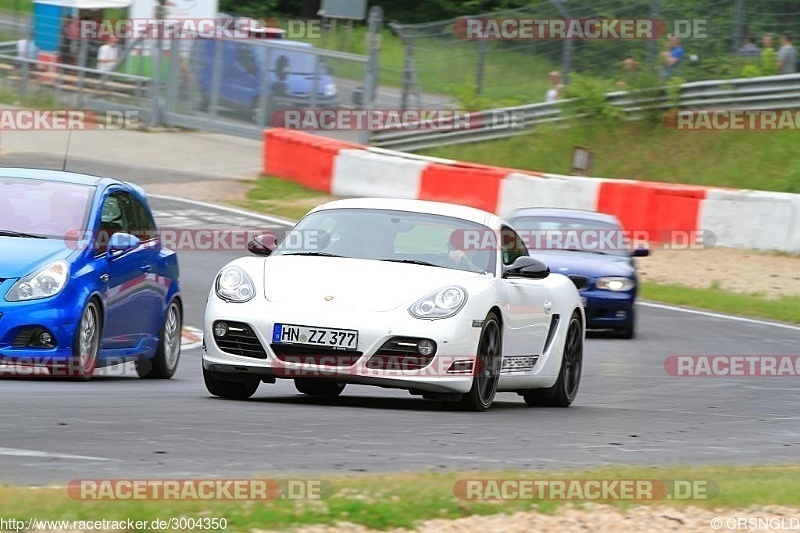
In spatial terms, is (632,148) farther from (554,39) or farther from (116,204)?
(116,204)

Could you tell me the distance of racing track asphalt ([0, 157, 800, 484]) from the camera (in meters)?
6.83

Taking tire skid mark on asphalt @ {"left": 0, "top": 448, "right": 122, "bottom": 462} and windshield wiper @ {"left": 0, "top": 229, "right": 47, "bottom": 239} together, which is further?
windshield wiper @ {"left": 0, "top": 229, "right": 47, "bottom": 239}

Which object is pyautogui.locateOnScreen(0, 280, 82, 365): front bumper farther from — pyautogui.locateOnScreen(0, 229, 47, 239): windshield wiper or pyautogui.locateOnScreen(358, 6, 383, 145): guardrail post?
pyautogui.locateOnScreen(358, 6, 383, 145): guardrail post

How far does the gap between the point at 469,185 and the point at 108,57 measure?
13609 millimetres

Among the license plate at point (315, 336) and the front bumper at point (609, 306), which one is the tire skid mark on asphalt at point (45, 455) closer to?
the license plate at point (315, 336)

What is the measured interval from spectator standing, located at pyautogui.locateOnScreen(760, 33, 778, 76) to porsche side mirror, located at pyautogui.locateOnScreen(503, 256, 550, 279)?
57.8ft

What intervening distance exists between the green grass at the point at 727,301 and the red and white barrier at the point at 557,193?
1725 millimetres

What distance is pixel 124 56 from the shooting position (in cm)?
3531

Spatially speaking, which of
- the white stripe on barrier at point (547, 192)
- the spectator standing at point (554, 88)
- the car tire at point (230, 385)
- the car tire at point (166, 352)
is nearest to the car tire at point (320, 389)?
the car tire at point (230, 385)

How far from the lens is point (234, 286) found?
9633 millimetres

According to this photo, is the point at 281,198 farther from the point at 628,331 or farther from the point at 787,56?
the point at 628,331

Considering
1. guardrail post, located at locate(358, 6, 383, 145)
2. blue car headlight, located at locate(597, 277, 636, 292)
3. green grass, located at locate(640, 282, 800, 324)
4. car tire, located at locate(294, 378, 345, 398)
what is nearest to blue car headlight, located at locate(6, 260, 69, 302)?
car tire, located at locate(294, 378, 345, 398)

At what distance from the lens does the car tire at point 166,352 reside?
40.5 feet

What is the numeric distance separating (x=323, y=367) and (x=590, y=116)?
68.1 feet
